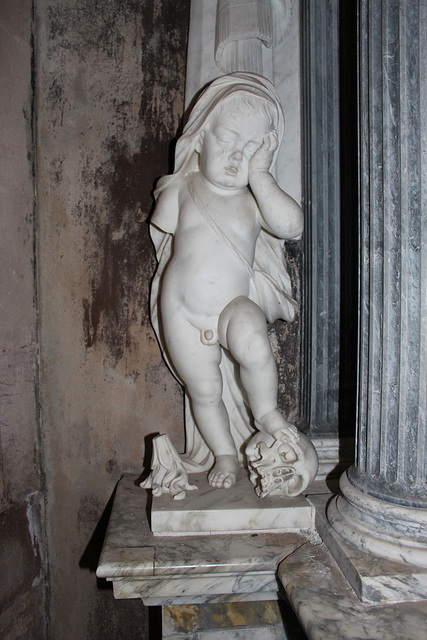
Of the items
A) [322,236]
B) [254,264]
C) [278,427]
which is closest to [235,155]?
[254,264]

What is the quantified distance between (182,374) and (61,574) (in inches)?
57.9

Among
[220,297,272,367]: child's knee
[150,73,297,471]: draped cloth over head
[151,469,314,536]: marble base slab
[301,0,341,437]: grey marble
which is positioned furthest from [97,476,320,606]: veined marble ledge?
[301,0,341,437]: grey marble

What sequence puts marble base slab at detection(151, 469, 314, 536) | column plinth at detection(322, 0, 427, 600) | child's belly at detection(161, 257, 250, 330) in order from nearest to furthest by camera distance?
column plinth at detection(322, 0, 427, 600) < marble base slab at detection(151, 469, 314, 536) < child's belly at detection(161, 257, 250, 330)

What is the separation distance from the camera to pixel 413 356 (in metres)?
1.75

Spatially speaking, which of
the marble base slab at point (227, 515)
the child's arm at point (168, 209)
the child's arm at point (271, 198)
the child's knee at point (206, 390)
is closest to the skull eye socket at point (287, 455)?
the marble base slab at point (227, 515)

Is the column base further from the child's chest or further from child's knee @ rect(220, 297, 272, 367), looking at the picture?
the child's chest

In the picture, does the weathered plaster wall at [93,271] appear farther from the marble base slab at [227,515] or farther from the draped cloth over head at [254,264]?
the marble base slab at [227,515]

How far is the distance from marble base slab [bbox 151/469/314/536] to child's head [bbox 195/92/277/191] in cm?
134

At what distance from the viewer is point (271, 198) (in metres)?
2.17

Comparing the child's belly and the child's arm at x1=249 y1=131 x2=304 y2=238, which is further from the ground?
the child's arm at x1=249 y1=131 x2=304 y2=238

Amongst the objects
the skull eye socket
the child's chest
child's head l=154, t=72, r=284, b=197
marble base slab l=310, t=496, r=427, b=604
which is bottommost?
marble base slab l=310, t=496, r=427, b=604

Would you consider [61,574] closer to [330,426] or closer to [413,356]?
[330,426]

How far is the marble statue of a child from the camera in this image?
7.07 ft

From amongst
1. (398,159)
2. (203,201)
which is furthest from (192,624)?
(398,159)
